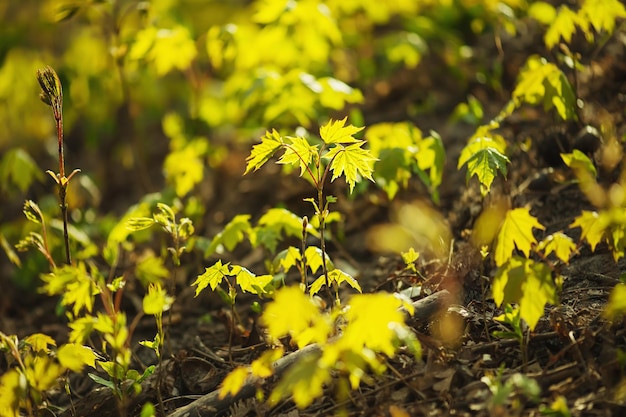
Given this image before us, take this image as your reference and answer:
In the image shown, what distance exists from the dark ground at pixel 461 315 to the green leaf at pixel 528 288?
0.19 meters

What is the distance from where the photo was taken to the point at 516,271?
1.61 m

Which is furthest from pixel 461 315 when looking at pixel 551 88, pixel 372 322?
pixel 551 88

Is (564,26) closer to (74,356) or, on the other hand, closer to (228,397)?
(228,397)

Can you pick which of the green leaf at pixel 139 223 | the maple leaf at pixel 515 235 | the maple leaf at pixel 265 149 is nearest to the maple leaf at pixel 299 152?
the maple leaf at pixel 265 149

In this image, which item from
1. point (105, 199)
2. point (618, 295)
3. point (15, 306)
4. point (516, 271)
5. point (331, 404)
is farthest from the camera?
point (105, 199)

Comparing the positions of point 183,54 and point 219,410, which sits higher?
point 183,54

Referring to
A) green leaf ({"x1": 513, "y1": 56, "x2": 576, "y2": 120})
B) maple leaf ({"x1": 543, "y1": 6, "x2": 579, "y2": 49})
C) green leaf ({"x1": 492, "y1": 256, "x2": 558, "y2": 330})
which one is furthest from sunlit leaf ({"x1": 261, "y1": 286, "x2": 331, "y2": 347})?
maple leaf ({"x1": 543, "y1": 6, "x2": 579, "y2": 49})

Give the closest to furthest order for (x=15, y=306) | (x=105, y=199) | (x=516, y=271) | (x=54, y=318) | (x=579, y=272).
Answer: (x=516, y=271) → (x=579, y=272) → (x=54, y=318) → (x=15, y=306) → (x=105, y=199)

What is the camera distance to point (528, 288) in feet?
5.18

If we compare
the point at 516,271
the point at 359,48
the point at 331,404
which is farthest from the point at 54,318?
the point at 359,48

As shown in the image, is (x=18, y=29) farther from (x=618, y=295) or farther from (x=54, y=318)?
(x=618, y=295)

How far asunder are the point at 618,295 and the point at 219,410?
47.0 inches

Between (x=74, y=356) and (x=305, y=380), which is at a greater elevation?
(x=305, y=380)

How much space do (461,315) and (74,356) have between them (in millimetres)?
1233
